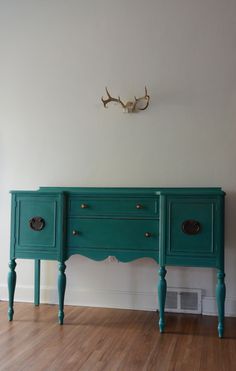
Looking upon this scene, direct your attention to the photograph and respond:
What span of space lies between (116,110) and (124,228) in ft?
3.29

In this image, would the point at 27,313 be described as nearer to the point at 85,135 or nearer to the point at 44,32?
the point at 85,135

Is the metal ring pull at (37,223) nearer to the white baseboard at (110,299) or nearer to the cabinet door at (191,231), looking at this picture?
the white baseboard at (110,299)

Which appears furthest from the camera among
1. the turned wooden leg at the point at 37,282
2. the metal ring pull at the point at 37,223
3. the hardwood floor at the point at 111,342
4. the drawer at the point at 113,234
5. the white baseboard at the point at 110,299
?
the turned wooden leg at the point at 37,282

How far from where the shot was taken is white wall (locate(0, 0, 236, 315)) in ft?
9.43

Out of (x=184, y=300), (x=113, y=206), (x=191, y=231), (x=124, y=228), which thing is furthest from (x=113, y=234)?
(x=184, y=300)

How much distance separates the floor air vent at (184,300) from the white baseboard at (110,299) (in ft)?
0.16

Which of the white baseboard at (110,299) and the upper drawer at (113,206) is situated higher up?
the upper drawer at (113,206)

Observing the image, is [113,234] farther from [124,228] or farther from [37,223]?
[37,223]

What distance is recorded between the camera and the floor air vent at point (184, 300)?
2834 millimetres

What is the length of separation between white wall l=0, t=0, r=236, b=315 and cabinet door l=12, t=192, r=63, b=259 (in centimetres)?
48

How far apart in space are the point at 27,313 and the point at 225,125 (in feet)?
6.57

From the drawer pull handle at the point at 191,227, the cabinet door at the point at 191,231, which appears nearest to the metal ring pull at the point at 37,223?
the cabinet door at the point at 191,231

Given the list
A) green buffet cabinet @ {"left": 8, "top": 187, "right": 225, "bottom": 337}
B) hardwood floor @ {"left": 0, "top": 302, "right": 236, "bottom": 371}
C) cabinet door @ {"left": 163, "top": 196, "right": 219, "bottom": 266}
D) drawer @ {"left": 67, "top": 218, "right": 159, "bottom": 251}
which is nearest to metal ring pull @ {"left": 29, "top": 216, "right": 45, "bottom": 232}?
green buffet cabinet @ {"left": 8, "top": 187, "right": 225, "bottom": 337}

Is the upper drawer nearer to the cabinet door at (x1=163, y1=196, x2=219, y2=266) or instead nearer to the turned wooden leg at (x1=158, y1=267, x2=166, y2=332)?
the cabinet door at (x1=163, y1=196, x2=219, y2=266)
